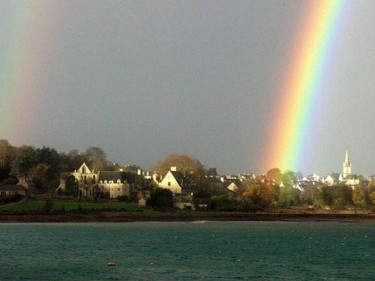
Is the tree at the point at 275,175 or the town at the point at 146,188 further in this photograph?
the tree at the point at 275,175

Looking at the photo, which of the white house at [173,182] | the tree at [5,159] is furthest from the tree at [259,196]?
the tree at [5,159]

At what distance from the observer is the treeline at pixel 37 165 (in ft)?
467

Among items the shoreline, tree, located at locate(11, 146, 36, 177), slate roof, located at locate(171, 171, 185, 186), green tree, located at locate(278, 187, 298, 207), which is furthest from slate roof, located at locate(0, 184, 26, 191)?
green tree, located at locate(278, 187, 298, 207)

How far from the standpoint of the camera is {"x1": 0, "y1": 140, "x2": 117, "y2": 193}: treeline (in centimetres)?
14225

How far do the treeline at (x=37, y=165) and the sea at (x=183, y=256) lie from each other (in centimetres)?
5276

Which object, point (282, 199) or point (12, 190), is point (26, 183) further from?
point (282, 199)

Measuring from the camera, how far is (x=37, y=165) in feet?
488

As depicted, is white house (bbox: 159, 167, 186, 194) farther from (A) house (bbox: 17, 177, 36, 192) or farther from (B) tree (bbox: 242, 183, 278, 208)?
(A) house (bbox: 17, 177, 36, 192)

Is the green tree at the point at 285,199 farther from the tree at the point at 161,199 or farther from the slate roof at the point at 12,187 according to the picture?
the slate roof at the point at 12,187

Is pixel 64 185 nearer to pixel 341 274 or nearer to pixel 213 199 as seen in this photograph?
pixel 213 199

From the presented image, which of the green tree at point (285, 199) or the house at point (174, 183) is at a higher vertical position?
the house at point (174, 183)

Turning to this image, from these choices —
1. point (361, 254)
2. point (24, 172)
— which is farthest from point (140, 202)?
point (361, 254)

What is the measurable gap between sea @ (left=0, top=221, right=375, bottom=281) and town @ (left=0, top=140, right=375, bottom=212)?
38700 millimetres

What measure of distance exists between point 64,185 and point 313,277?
322ft
